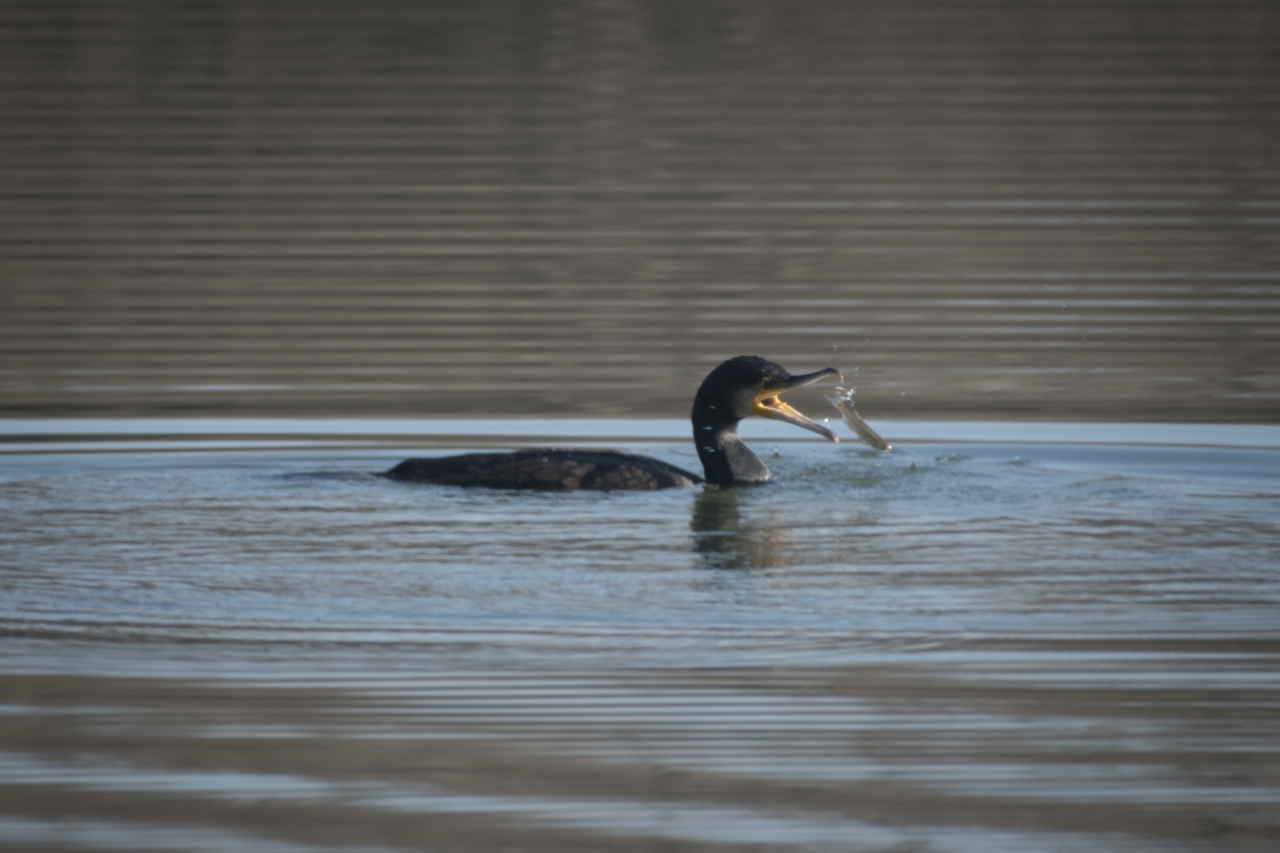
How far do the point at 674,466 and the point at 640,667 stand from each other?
351 centimetres

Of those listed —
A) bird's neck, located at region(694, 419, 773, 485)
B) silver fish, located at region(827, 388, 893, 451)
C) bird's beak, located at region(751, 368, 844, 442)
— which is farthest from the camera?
silver fish, located at region(827, 388, 893, 451)

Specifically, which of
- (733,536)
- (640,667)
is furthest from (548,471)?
(640,667)

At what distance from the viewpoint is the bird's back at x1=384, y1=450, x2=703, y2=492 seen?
895 cm

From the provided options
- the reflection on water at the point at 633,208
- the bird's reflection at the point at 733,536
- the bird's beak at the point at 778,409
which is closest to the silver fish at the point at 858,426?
the bird's beak at the point at 778,409

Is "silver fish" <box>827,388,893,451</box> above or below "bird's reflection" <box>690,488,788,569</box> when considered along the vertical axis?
above

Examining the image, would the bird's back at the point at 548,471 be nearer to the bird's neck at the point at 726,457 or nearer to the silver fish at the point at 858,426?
the bird's neck at the point at 726,457

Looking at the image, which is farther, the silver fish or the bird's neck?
the silver fish

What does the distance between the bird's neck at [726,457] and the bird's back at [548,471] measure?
1.03 feet

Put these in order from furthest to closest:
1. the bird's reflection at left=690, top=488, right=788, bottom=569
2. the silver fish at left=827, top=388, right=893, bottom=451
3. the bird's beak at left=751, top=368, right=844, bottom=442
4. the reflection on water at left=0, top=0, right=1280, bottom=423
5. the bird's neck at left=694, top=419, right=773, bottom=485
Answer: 1. the reflection on water at left=0, top=0, right=1280, bottom=423
2. the silver fish at left=827, top=388, right=893, bottom=451
3. the bird's beak at left=751, top=368, right=844, bottom=442
4. the bird's neck at left=694, top=419, right=773, bottom=485
5. the bird's reflection at left=690, top=488, right=788, bottom=569

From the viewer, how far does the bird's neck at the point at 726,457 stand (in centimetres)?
951

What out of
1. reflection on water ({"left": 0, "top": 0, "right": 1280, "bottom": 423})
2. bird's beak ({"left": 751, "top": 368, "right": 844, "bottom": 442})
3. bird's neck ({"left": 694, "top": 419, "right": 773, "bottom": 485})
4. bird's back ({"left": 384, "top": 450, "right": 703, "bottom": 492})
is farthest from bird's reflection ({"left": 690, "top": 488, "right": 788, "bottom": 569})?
reflection on water ({"left": 0, "top": 0, "right": 1280, "bottom": 423})

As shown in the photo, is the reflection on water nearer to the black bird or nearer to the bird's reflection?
the black bird

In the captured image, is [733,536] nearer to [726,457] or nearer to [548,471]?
[548,471]

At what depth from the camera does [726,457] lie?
952 centimetres
